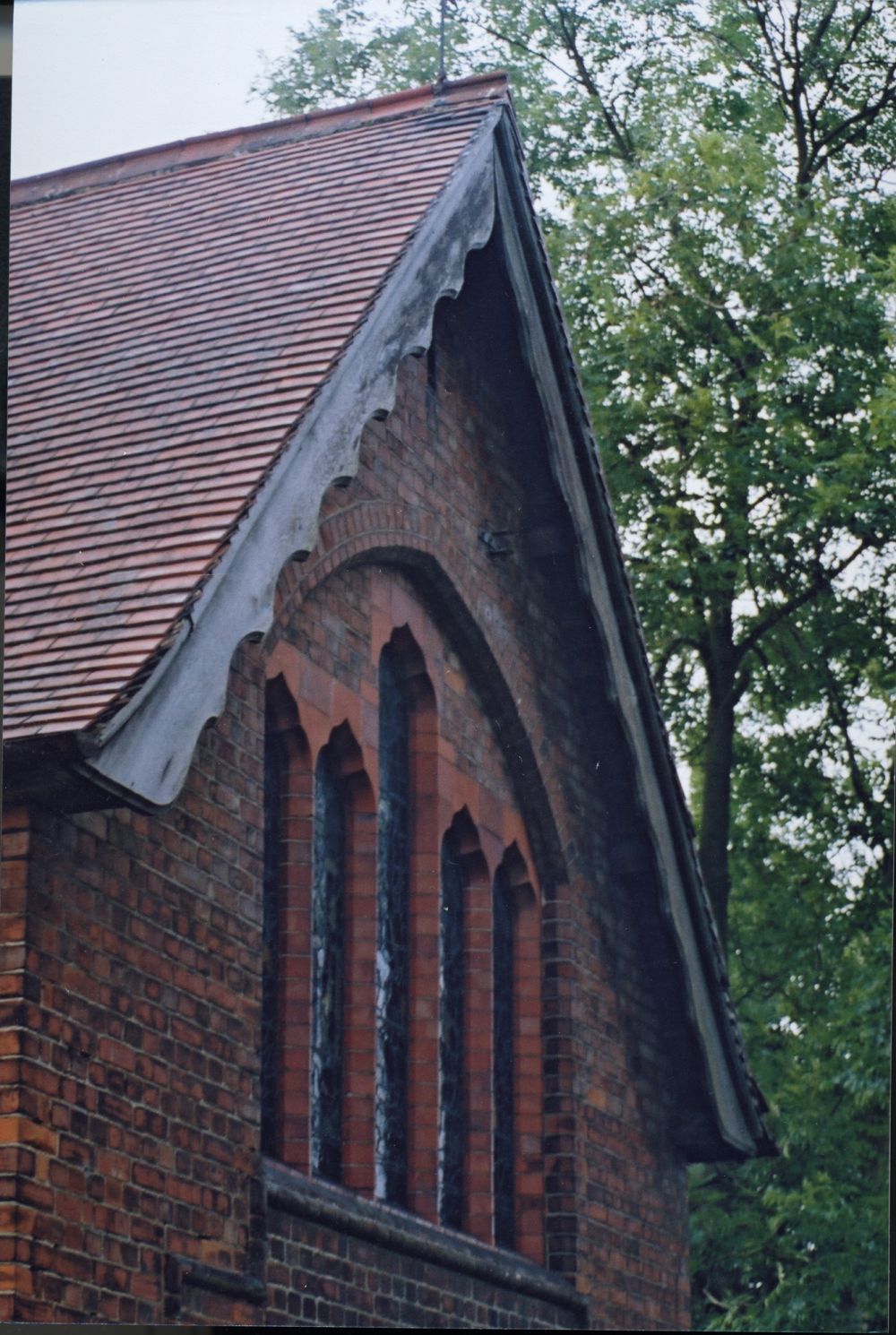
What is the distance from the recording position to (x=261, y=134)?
8.38 metres

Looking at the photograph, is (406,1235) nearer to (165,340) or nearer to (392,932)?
(392,932)

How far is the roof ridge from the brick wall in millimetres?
736

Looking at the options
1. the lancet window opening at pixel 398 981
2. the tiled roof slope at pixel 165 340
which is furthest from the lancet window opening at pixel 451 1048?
the tiled roof slope at pixel 165 340

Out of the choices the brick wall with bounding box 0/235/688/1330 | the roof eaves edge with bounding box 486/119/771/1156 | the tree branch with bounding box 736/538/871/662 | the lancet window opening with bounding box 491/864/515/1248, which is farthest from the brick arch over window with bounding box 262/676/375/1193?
the tree branch with bounding box 736/538/871/662

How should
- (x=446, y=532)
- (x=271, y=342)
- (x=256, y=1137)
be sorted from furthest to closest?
(x=446, y=532) → (x=271, y=342) → (x=256, y=1137)

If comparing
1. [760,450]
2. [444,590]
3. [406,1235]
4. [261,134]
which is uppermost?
[261,134]

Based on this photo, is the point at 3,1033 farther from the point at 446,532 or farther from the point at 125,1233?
the point at 446,532

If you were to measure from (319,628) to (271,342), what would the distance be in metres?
0.94

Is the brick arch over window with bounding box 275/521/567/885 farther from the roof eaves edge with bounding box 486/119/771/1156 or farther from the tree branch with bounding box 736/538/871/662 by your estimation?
the tree branch with bounding box 736/538/871/662

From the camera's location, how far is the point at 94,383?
677 centimetres

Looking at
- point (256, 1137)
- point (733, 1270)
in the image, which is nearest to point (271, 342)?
point (256, 1137)

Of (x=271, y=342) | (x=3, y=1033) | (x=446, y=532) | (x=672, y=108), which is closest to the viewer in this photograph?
(x=3, y=1033)

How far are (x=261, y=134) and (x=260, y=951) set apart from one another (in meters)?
3.58

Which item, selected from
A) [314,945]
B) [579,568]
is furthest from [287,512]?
[579,568]
